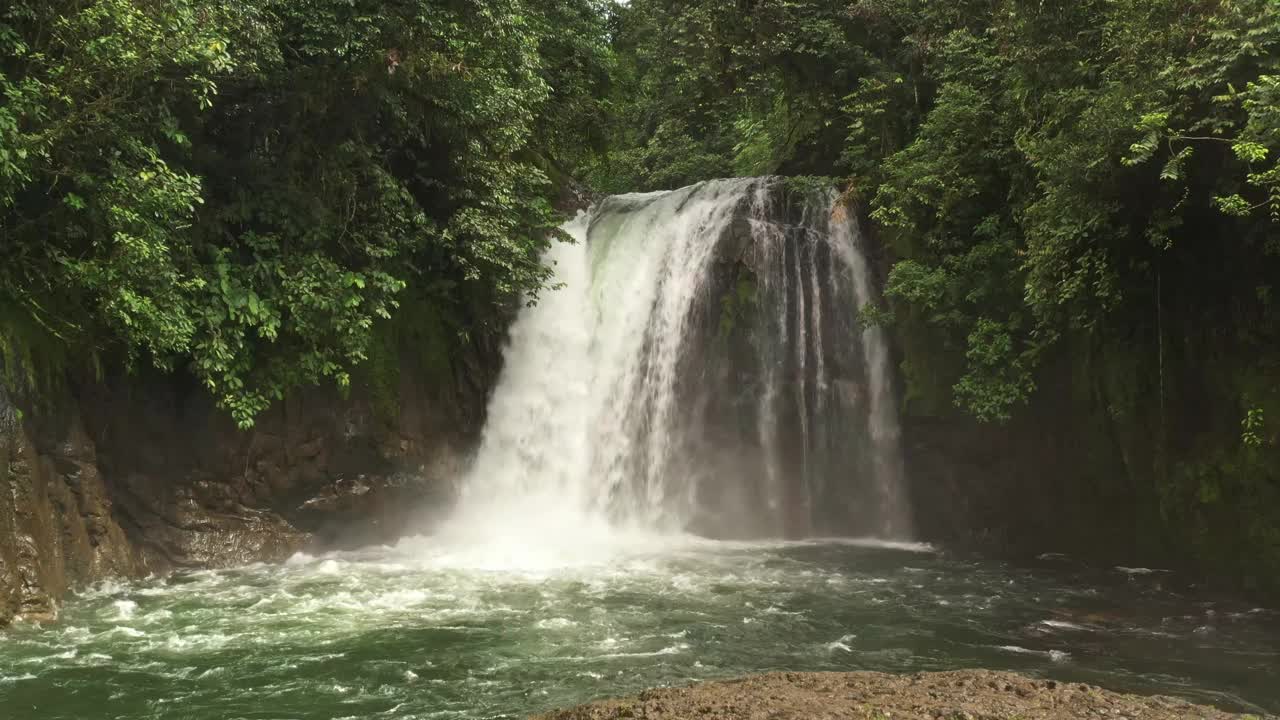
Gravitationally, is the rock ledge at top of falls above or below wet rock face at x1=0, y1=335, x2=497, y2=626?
below

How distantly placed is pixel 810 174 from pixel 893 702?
39.2 ft

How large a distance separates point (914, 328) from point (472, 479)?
7087 mm

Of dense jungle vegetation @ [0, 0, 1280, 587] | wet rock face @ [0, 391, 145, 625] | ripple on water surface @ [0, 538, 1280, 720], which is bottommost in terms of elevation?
ripple on water surface @ [0, 538, 1280, 720]

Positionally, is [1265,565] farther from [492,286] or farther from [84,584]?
[84,584]

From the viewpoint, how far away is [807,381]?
14.9 meters

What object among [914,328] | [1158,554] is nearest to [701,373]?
[914,328]

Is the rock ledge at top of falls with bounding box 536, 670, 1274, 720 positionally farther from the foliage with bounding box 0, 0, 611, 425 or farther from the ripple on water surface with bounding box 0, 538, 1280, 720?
the foliage with bounding box 0, 0, 611, 425

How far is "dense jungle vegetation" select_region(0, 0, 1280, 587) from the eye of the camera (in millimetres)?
9055

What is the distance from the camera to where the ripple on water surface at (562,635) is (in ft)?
24.2

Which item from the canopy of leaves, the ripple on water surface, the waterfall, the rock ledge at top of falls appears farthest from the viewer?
the waterfall

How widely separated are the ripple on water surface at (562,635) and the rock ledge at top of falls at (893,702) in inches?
38.3

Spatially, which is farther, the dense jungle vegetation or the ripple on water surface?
the dense jungle vegetation

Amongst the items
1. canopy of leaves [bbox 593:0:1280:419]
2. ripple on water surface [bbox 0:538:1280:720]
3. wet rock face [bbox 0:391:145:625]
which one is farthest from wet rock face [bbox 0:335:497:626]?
canopy of leaves [bbox 593:0:1280:419]

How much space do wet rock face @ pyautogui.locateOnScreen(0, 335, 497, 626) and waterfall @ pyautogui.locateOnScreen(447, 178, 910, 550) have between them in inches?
42.5
